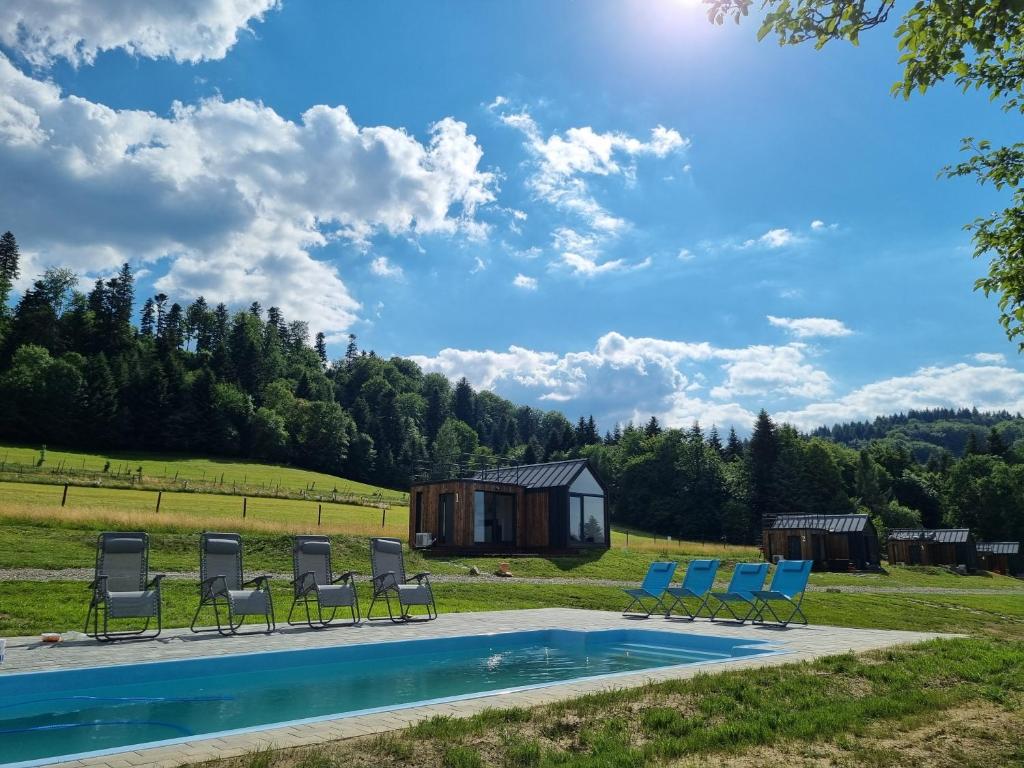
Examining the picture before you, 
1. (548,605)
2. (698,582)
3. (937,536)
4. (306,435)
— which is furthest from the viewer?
(306,435)

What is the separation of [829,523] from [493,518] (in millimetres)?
21228

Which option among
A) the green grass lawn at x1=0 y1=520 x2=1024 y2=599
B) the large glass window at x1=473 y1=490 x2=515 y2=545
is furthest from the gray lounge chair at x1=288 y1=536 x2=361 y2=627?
the large glass window at x1=473 y1=490 x2=515 y2=545

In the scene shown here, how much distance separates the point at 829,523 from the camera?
3728cm

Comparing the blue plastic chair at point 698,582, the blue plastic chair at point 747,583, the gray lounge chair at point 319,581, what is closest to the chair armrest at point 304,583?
the gray lounge chair at point 319,581

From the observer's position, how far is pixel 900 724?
4.31m

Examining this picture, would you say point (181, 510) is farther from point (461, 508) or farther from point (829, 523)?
point (829, 523)

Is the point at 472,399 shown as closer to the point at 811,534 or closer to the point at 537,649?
the point at 811,534

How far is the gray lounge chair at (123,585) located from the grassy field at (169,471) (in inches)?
1287

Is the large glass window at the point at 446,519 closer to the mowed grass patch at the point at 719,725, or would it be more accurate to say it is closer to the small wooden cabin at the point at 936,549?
the mowed grass patch at the point at 719,725

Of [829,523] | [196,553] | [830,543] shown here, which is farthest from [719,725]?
[829,523]

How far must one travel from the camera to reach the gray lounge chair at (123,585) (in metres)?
7.45

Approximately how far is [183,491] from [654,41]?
39264mm

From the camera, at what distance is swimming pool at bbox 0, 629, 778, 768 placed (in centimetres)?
475

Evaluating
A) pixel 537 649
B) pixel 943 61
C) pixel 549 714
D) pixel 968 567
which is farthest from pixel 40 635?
pixel 968 567
